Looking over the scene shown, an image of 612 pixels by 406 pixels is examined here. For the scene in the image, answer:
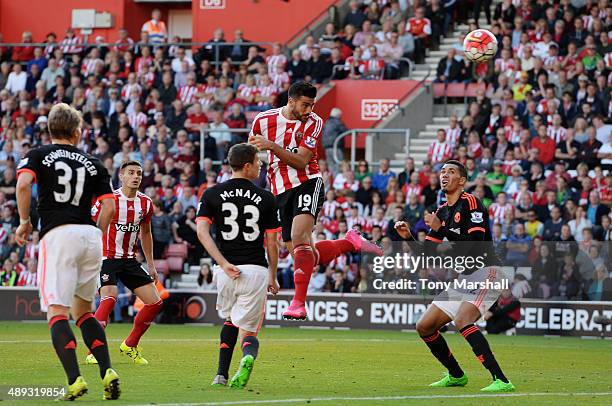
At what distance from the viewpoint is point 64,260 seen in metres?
9.31

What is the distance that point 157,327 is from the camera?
2239 cm

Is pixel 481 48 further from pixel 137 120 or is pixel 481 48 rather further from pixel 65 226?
pixel 137 120

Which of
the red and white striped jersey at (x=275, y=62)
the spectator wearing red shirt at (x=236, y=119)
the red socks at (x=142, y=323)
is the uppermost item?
the red and white striped jersey at (x=275, y=62)

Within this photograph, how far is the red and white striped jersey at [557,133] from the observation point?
2431cm

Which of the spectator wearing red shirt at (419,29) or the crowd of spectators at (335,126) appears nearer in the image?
the crowd of spectators at (335,126)

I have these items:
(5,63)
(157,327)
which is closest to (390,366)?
(157,327)

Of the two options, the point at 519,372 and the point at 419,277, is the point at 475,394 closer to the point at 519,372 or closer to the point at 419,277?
the point at 519,372

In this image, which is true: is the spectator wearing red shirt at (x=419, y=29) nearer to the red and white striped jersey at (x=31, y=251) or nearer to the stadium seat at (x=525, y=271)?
the stadium seat at (x=525, y=271)

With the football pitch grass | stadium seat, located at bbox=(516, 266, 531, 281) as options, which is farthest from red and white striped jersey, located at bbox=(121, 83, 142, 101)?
stadium seat, located at bbox=(516, 266, 531, 281)

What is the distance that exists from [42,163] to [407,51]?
21452 mm

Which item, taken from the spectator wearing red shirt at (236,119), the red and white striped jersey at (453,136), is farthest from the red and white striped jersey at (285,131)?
the spectator wearing red shirt at (236,119)

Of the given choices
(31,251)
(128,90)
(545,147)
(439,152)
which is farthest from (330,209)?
(128,90)

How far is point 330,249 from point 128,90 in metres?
18.1

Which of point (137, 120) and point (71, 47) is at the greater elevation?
point (71, 47)
